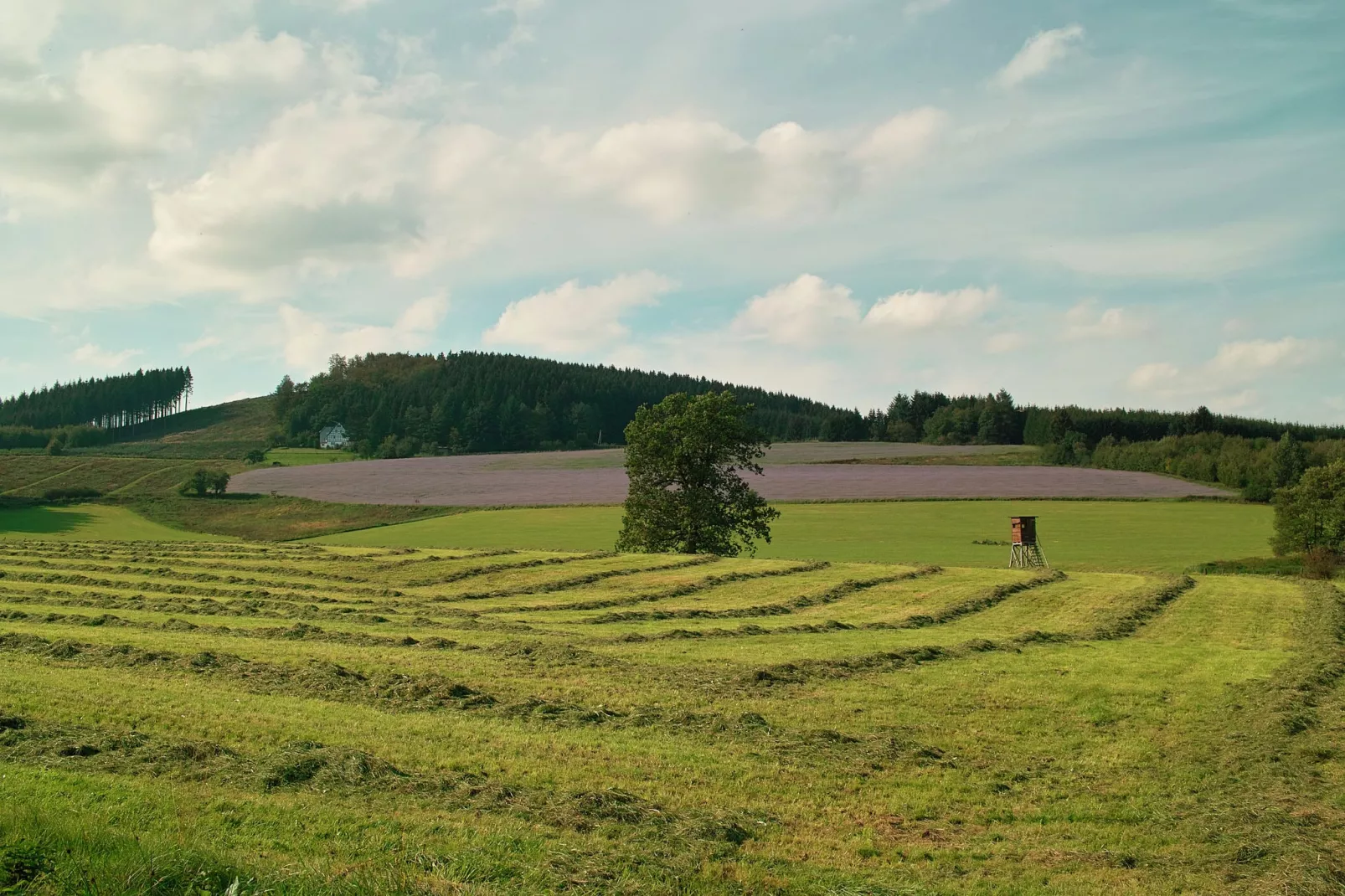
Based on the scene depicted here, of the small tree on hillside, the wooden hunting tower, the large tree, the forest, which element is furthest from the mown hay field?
the forest

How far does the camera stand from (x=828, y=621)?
28.7 meters

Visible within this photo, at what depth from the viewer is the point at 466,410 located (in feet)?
535

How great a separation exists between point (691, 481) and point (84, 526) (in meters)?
50.5

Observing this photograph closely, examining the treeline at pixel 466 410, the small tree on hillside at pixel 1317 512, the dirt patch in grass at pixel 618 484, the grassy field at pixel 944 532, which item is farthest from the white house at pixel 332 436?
the small tree on hillside at pixel 1317 512

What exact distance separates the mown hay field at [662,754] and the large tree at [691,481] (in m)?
30.1

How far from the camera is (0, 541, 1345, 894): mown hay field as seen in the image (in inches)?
356

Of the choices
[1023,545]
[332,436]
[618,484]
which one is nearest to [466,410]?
[332,436]

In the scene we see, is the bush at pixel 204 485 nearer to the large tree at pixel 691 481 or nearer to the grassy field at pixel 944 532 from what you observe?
the grassy field at pixel 944 532

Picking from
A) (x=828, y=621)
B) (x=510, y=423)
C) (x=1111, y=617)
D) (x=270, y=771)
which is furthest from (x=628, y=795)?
(x=510, y=423)

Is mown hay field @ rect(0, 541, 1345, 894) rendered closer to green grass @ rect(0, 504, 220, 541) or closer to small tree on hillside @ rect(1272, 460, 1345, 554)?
small tree on hillside @ rect(1272, 460, 1345, 554)

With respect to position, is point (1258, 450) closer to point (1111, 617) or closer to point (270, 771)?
point (1111, 617)

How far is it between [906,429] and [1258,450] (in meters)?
80.9

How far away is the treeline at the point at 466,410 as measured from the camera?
157250 mm

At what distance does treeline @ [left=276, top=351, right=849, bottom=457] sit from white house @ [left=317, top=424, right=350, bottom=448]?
1.18 m
